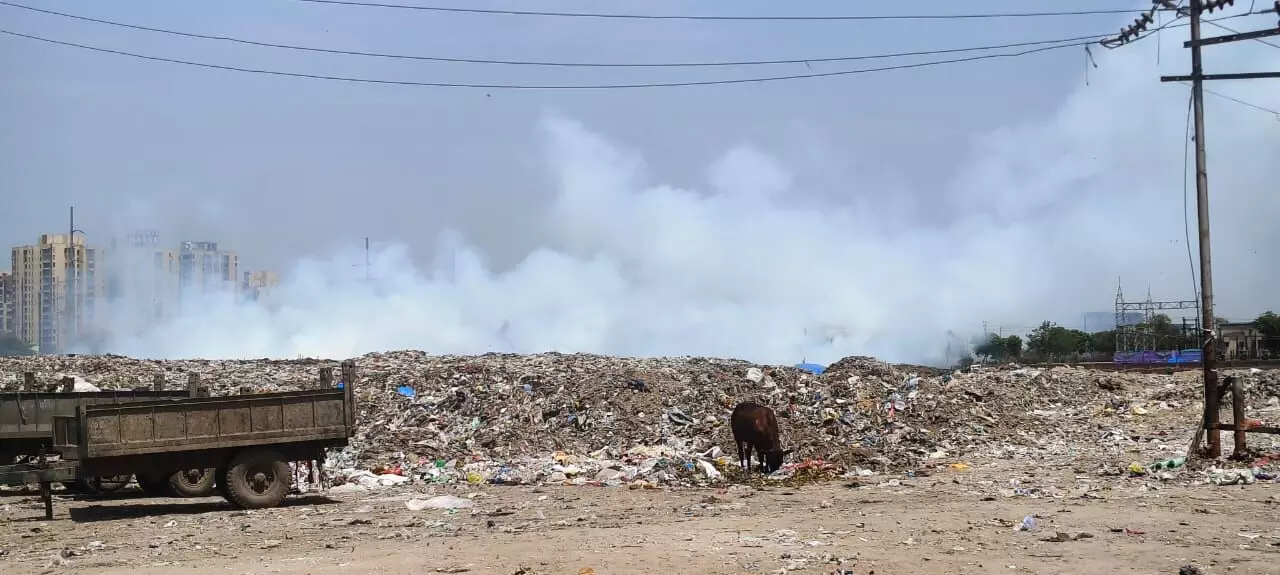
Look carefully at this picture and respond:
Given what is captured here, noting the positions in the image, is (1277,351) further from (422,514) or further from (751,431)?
(422,514)

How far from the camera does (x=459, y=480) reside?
17766 mm

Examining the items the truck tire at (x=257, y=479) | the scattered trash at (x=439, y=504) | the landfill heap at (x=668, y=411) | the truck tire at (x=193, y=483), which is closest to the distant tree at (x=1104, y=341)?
the landfill heap at (x=668, y=411)

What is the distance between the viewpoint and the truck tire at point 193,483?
1620 cm

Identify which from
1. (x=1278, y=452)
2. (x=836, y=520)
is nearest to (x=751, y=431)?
(x=836, y=520)

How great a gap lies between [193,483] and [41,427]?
2.58 m

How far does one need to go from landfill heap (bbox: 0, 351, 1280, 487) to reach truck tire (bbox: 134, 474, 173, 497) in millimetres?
2653

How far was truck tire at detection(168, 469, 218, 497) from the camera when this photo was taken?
16203 millimetres

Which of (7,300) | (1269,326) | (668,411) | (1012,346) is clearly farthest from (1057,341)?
(7,300)

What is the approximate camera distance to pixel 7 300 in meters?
108

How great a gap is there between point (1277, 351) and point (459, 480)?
212 feet

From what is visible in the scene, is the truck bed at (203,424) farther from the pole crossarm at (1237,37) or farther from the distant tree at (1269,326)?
the distant tree at (1269,326)

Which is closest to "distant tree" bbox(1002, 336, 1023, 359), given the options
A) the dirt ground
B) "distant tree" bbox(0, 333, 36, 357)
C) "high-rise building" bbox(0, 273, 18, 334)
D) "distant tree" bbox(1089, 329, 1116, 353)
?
"distant tree" bbox(1089, 329, 1116, 353)

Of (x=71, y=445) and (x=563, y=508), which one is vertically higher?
(x=71, y=445)

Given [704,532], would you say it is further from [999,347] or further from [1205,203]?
[999,347]
